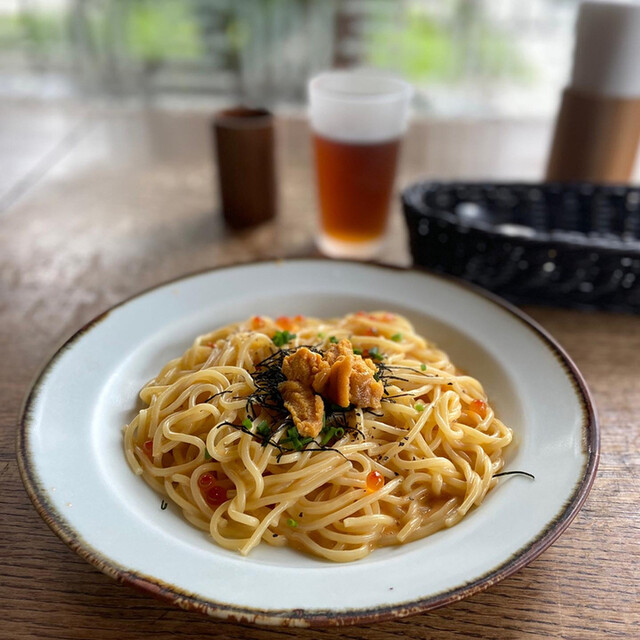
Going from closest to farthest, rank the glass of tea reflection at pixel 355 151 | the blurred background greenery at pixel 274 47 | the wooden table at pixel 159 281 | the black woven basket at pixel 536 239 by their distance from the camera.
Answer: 1. the wooden table at pixel 159 281
2. the black woven basket at pixel 536 239
3. the glass of tea reflection at pixel 355 151
4. the blurred background greenery at pixel 274 47

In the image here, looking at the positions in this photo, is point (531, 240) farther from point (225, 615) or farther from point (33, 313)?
point (33, 313)

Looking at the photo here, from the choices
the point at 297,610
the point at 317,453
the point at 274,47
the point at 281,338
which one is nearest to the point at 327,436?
the point at 317,453

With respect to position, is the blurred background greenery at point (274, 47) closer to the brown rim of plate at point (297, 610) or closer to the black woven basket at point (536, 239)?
the black woven basket at point (536, 239)

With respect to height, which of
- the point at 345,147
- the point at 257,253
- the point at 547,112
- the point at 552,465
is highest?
the point at 345,147

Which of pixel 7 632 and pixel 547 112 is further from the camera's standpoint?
pixel 547 112

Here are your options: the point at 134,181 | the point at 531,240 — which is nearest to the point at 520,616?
the point at 531,240

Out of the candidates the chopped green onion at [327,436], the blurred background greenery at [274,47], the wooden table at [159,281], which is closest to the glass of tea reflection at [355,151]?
the wooden table at [159,281]
